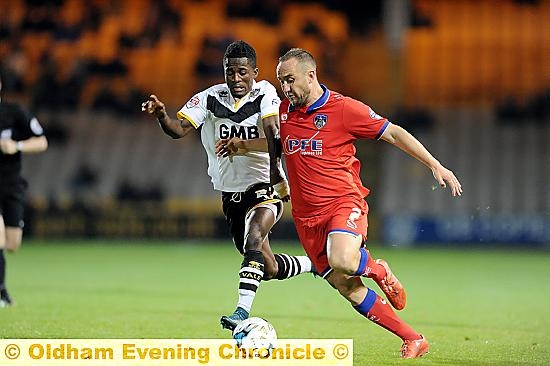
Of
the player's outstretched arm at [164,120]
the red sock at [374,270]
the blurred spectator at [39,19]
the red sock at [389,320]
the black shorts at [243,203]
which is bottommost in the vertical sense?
the red sock at [389,320]

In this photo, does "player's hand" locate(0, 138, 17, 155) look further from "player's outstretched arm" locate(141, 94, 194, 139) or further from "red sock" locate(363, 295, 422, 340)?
"red sock" locate(363, 295, 422, 340)

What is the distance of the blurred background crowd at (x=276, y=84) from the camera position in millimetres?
21438

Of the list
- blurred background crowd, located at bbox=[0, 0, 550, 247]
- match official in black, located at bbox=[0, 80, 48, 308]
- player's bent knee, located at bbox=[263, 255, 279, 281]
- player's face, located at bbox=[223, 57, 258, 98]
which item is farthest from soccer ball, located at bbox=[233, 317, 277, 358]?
blurred background crowd, located at bbox=[0, 0, 550, 247]

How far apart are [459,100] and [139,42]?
8615 mm

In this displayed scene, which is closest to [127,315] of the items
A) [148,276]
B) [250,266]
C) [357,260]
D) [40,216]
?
[250,266]

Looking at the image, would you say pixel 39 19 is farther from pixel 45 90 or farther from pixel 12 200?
pixel 12 200

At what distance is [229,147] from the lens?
24.0ft

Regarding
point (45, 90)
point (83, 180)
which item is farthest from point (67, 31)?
point (83, 180)

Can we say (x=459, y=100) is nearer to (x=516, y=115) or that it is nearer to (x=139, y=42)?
(x=516, y=115)

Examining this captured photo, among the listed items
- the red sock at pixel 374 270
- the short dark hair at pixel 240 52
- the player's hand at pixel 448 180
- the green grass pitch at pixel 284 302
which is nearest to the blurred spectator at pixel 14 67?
the green grass pitch at pixel 284 302

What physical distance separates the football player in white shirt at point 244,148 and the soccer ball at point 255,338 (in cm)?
61

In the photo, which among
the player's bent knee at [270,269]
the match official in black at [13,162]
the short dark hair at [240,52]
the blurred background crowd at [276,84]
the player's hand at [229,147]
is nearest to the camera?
the player's hand at [229,147]

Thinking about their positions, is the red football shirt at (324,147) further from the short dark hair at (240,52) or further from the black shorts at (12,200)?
the black shorts at (12,200)

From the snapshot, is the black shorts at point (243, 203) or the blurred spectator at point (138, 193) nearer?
the black shorts at point (243, 203)
